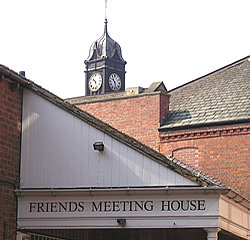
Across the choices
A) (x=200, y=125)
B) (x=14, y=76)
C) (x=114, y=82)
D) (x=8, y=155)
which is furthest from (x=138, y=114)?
(x=114, y=82)

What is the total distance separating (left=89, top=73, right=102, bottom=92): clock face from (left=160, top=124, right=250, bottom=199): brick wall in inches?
1304

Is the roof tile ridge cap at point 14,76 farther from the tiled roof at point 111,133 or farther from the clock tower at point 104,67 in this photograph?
the clock tower at point 104,67

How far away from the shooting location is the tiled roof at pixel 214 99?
102 feet

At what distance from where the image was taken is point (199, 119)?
31.6m

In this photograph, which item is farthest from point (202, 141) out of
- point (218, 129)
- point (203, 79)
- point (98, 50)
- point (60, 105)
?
point (98, 50)

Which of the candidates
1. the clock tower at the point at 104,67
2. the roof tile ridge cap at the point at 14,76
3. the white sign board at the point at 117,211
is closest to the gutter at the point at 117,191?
the white sign board at the point at 117,211

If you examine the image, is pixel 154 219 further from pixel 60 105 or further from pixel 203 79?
pixel 203 79

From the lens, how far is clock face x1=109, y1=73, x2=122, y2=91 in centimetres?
6550

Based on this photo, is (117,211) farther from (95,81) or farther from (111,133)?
(95,81)

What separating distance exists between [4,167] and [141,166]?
3273mm

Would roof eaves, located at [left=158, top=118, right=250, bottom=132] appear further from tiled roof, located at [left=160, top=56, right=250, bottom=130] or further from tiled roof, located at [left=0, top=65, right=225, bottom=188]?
tiled roof, located at [left=0, top=65, right=225, bottom=188]

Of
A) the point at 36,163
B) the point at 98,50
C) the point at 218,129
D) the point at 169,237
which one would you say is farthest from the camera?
the point at 98,50

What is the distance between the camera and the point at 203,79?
35594 millimetres

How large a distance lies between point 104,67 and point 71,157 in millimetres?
46109
